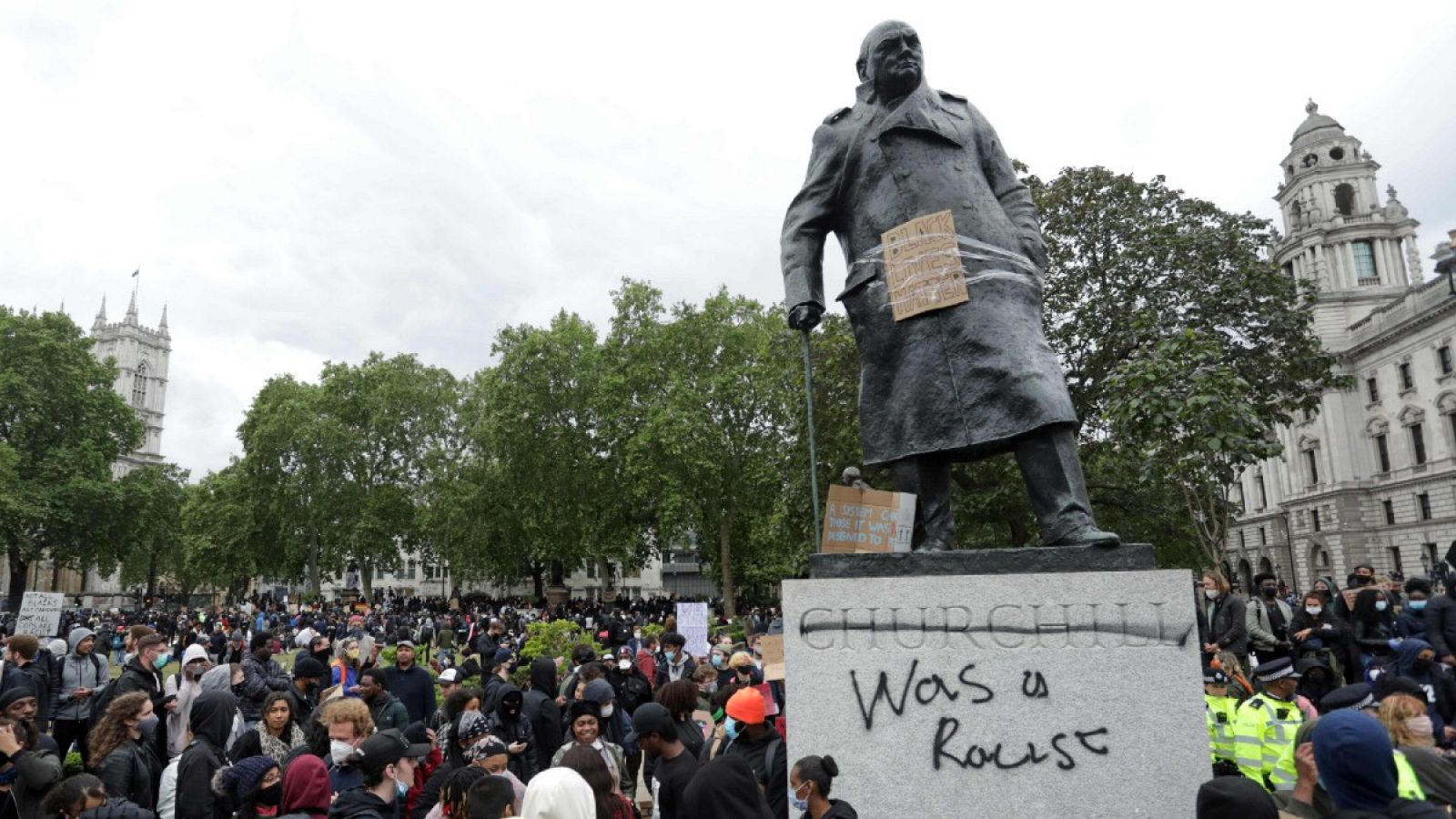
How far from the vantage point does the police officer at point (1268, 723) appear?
534 centimetres

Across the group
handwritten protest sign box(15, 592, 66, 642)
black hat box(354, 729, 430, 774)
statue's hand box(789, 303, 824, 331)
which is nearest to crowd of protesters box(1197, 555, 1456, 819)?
statue's hand box(789, 303, 824, 331)

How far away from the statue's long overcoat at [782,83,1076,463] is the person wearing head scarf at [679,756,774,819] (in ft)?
5.64

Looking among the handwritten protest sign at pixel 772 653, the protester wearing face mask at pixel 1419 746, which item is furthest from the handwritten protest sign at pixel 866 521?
the protester wearing face mask at pixel 1419 746

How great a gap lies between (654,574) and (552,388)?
46150mm

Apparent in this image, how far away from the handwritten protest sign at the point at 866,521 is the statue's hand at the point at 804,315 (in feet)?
3.35

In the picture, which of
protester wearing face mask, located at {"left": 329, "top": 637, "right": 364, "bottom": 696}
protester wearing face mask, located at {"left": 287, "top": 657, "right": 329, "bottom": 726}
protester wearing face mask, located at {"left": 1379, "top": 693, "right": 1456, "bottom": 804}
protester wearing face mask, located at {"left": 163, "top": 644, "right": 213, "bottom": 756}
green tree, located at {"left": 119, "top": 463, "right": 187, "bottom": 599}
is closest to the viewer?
protester wearing face mask, located at {"left": 1379, "top": 693, "right": 1456, "bottom": 804}

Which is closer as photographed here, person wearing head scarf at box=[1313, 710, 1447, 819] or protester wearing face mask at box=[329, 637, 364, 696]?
person wearing head scarf at box=[1313, 710, 1447, 819]

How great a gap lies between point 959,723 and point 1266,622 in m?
6.12

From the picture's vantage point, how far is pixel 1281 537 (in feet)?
204

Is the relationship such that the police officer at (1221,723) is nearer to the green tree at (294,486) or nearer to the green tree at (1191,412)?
the green tree at (1191,412)

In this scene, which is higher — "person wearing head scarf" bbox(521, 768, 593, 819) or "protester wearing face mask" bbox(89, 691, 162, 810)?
"person wearing head scarf" bbox(521, 768, 593, 819)

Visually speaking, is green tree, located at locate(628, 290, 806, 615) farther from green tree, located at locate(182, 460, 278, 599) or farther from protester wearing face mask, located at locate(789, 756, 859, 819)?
protester wearing face mask, located at locate(789, 756, 859, 819)

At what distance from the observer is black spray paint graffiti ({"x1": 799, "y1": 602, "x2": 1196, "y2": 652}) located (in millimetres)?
3824

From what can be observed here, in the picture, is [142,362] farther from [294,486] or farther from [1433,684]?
[1433,684]
